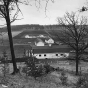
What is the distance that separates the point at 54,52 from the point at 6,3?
24373mm

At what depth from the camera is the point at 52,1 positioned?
13.6ft

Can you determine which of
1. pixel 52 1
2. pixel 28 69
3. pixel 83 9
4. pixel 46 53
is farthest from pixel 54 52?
pixel 52 1

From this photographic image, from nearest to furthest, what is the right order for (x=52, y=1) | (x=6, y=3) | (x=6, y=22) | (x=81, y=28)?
(x=52, y=1), (x=6, y=3), (x=6, y=22), (x=81, y=28)

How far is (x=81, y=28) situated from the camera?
52.0ft

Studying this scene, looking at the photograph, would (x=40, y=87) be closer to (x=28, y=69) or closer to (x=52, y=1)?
(x=28, y=69)

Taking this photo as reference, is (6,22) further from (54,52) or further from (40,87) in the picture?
(54,52)

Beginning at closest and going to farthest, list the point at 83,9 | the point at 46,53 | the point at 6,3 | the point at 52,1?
the point at 52,1, the point at 83,9, the point at 6,3, the point at 46,53

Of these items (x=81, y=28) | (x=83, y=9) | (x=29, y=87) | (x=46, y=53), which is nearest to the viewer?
(x=29, y=87)

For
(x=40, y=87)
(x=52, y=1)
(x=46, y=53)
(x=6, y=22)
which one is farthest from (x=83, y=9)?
(x=46, y=53)

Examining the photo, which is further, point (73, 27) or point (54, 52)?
point (54, 52)

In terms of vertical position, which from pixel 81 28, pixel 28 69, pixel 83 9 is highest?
pixel 83 9

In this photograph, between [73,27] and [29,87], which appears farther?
[73,27]

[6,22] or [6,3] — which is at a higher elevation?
[6,3]

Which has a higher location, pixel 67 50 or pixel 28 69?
pixel 28 69
